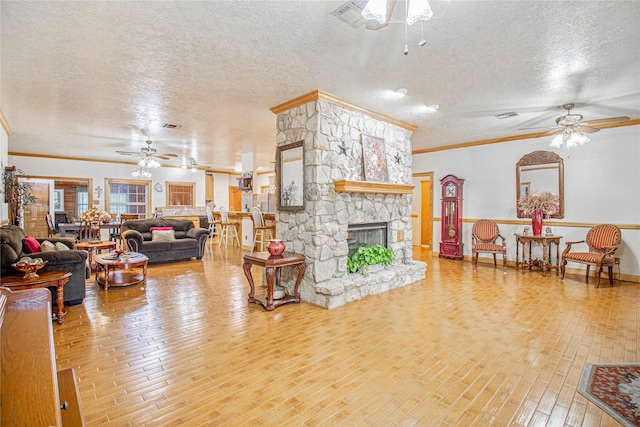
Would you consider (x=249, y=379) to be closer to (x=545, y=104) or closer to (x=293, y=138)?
(x=293, y=138)

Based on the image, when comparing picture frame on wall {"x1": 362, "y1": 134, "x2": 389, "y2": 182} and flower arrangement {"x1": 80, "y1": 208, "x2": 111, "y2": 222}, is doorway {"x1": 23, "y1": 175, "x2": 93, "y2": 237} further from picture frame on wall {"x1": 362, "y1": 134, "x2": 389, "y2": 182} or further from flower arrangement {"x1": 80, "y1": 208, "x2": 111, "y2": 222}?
picture frame on wall {"x1": 362, "y1": 134, "x2": 389, "y2": 182}

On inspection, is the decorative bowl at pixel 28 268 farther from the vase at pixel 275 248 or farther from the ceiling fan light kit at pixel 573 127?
the ceiling fan light kit at pixel 573 127

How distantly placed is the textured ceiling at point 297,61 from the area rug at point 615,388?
2692mm

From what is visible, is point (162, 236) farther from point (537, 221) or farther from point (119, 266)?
point (537, 221)

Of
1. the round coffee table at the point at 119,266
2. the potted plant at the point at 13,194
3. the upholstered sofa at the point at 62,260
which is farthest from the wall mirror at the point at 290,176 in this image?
the potted plant at the point at 13,194

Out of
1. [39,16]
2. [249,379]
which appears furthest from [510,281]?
[39,16]

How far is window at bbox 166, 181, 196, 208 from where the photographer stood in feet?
37.9

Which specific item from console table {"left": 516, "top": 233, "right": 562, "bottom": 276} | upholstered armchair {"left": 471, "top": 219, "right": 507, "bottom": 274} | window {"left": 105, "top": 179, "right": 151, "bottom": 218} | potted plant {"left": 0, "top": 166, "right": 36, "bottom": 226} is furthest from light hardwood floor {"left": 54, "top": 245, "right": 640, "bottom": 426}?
window {"left": 105, "top": 179, "right": 151, "bottom": 218}

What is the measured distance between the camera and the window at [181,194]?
37.9ft

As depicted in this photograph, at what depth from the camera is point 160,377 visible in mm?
2375

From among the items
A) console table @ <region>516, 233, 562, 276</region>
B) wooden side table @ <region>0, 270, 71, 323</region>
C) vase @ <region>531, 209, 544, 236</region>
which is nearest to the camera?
wooden side table @ <region>0, 270, 71, 323</region>

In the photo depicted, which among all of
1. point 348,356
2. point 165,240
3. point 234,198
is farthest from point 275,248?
point 234,198

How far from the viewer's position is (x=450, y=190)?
24.3 ft

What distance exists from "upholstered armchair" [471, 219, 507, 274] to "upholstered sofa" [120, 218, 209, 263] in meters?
5.79
